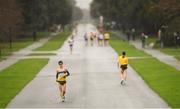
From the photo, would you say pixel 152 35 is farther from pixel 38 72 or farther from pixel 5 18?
pixel 38 72

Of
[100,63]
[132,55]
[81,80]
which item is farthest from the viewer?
[132,55]

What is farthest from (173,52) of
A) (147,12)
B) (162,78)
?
(162,78)

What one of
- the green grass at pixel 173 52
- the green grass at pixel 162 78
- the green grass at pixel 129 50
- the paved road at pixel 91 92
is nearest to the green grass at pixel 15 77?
the paved road at pixel 91 92

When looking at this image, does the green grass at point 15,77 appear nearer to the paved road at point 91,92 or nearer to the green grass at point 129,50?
the paved road at point 91,92

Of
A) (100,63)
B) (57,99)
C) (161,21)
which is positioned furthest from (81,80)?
(161,21)

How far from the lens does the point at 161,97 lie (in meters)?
25.2

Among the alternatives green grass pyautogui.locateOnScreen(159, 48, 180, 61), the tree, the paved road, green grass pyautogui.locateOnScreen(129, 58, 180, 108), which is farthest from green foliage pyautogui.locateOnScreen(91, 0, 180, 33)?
the paved road

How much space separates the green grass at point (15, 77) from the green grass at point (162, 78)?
648 cm

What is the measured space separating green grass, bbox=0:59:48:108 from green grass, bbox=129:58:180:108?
648 cm

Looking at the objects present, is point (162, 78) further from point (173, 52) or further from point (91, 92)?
point (173, 52)

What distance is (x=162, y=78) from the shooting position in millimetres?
33219

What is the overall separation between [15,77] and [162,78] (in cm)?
856

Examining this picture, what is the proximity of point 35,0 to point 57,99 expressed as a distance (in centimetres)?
6739

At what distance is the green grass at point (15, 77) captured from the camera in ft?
87.0
